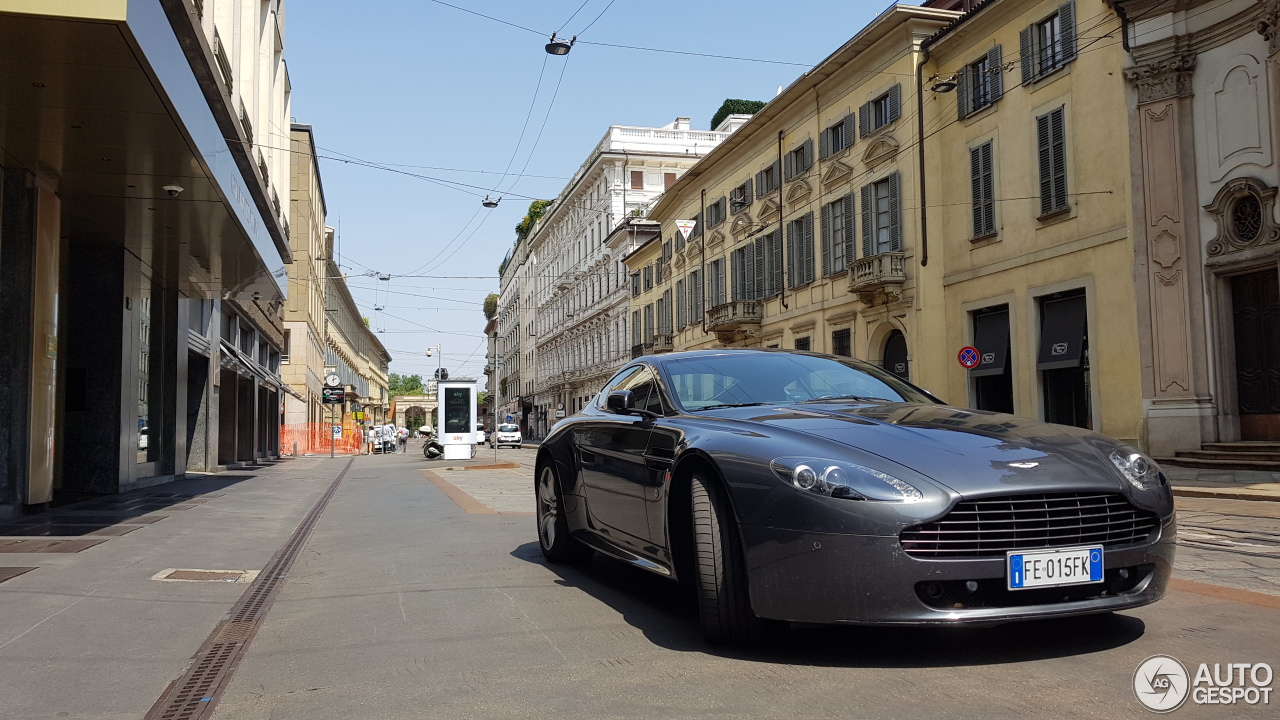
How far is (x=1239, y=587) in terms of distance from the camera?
6062 millimetres

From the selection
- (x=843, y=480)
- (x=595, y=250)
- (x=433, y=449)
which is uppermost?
(x=595, y=250)

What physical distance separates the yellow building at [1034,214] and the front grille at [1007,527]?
17491 mm

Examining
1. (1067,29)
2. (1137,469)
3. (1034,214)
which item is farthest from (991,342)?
(1137,469)

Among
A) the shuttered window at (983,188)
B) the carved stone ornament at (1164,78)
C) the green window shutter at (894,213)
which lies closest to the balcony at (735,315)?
the green window shutter at (894,213)

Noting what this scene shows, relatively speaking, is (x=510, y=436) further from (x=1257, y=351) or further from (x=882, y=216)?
(x=1257, y=351)

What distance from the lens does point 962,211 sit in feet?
83.7

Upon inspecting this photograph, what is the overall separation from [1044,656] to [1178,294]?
1705 cm

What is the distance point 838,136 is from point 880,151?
326 cm

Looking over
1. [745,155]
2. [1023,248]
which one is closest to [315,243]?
[745,155]

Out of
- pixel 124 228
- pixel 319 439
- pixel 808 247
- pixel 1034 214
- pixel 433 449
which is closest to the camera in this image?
pixel 124 228

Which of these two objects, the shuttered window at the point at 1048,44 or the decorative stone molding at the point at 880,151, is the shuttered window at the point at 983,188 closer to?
the shuttered window at the point at 1048,44

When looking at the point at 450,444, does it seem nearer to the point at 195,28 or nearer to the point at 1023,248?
the point at 1023,248

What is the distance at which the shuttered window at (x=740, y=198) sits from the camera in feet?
126

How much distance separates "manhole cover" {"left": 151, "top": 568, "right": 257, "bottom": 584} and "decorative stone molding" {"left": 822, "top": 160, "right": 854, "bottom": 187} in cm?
2491
